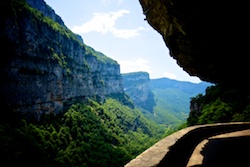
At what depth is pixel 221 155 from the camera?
245 inches

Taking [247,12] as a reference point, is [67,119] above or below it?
below

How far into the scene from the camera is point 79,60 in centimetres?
11275

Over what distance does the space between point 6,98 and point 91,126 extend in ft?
137

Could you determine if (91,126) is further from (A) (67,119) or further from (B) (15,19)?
(B) (15,19)

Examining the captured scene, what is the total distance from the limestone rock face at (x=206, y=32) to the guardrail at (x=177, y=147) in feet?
8.69

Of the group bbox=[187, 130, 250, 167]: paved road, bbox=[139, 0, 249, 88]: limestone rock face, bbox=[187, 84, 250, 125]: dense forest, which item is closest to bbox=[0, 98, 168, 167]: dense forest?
bbox=[187, 84, 250, 125]: dense forest

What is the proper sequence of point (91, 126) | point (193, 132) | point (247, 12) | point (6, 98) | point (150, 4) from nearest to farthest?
point (247, 12)
point (150, 4)
point (193, 132)
point (6, 98)
point (91, 126)

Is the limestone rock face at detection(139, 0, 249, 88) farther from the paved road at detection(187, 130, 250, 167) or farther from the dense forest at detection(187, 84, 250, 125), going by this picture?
the dense forest at detection(187, 84, 250, 125)

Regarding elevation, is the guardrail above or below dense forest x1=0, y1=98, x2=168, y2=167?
above

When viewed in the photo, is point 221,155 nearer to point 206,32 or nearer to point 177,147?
point 177,147

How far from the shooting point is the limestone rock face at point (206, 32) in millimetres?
5594

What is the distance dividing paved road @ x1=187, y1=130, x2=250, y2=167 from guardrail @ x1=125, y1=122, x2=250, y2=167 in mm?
290

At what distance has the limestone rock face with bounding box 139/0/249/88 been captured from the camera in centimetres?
559

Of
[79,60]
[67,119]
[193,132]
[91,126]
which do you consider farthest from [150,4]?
[79,60]
